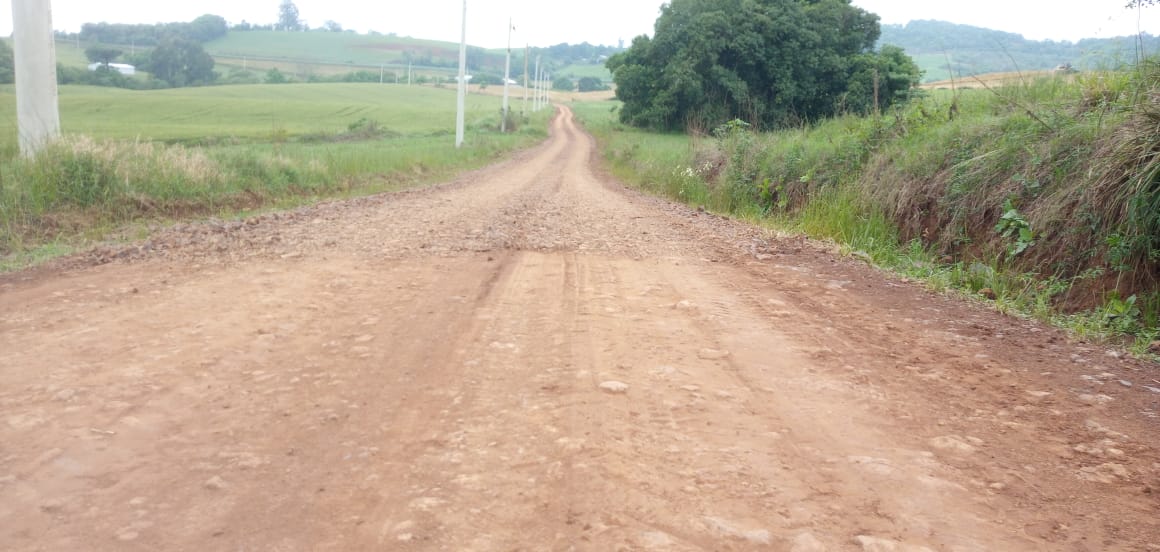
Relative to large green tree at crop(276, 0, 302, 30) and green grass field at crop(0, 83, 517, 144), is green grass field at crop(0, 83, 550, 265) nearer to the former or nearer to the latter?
green grass field at crop(0, 83, 517, 144)

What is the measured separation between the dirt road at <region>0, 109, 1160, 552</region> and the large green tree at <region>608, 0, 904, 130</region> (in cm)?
3163

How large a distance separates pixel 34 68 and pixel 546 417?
11.8m

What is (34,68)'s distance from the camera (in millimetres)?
11492

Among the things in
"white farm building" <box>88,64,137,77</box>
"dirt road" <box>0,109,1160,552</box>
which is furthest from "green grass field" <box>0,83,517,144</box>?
"dirt road" <box>0,109,1160,552</box>

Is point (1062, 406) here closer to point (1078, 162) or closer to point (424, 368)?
point (424, 368)

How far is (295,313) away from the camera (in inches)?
214

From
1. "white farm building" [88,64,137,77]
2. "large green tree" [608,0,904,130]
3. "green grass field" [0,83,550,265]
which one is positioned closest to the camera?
"green grass field" [0,83,550,265]

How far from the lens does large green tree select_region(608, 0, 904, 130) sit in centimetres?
3753

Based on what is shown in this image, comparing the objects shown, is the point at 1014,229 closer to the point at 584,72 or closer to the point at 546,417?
the point at 546,417

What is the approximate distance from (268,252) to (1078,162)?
7711 millimetres

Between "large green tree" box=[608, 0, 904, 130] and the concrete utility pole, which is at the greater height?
"large green tree" box=[608, 0, 904, 130]

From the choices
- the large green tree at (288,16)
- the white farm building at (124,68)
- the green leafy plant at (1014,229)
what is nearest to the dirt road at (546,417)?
the green leafy plant at (1014,229)

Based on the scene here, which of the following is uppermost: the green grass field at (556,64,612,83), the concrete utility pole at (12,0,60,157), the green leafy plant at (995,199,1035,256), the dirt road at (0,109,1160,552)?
the green grass field at (556,64,612,83)

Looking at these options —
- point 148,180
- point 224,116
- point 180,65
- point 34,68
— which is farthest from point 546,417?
point 180,65
